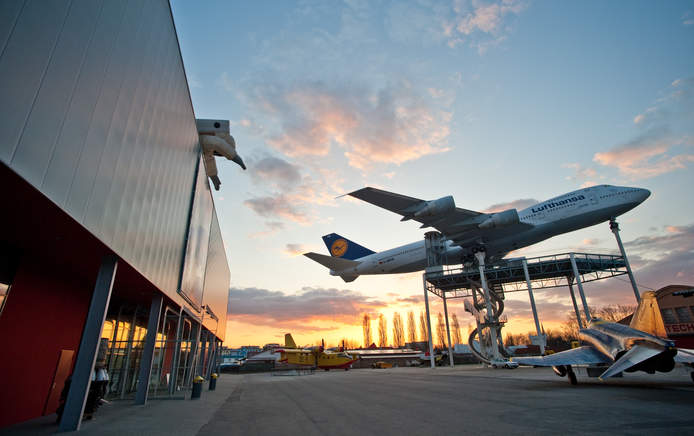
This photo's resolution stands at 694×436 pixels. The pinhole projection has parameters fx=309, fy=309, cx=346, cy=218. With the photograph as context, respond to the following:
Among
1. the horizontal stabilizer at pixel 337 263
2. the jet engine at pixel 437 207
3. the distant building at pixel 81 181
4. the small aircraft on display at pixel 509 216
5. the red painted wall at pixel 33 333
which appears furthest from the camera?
the horizontal stabilizer at pixel 337 263

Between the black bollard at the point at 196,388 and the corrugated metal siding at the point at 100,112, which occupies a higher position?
the corrugated metal siding at the point at 100,112

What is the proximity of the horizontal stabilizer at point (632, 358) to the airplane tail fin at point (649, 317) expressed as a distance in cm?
183

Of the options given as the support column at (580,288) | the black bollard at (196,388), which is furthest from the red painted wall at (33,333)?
the support column at (580,288)

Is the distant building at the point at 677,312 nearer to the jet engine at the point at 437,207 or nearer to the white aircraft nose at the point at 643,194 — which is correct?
the white aircraft nose at the point at 643,194

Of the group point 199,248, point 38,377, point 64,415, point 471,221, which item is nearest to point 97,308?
point 64,415

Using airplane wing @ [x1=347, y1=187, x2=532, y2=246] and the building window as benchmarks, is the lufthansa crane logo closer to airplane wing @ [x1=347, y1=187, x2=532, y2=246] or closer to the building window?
airplane wing @ [x1=347, y1=187, x2=532, y2=246]

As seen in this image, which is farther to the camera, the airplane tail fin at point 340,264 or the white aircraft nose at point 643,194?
the airplane tail fin at point 340,264

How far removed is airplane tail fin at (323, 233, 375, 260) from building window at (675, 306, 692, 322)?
37.5m

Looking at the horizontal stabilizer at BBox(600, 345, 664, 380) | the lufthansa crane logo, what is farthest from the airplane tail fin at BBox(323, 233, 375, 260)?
the horizontal stabilizer at BBox(600, 345, 664, 380)

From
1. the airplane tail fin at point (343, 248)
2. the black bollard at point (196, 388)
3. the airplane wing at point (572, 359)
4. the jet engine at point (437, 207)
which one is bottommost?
the black bollard at point (196, 388)

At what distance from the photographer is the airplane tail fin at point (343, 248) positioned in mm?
46784

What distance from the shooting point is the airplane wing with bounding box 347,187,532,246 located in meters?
24.6

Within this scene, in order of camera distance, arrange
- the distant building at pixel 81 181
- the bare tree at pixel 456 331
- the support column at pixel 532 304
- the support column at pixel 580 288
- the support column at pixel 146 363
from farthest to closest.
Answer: the bare tree at pixel 456 331, the support column at pixel 580 288, the support column at pixel 532 304, the support column at pixel 146 363, the distant building at pixel 81 181

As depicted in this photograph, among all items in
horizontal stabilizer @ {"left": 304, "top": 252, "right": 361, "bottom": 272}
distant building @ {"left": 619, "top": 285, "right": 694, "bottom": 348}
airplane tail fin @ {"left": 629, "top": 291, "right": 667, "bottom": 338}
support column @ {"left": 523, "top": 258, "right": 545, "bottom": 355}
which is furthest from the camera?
horizontal stabilizer @ {"left": 304, "top": 252, "right": 361, "bottom": 272}
